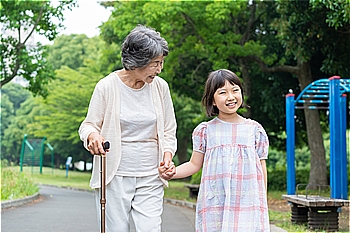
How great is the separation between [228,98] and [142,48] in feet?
2.09

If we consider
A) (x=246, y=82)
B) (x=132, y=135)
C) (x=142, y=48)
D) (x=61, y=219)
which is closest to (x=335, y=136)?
(x=61, y=219)

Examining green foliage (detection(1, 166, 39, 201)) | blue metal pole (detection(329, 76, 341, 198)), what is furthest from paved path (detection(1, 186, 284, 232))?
blue metal pole (detection(329, 76, 341, 198))

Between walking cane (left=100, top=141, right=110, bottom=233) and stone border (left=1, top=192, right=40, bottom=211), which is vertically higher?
walking cane (left=100, top=141, right=110, bottom=233)

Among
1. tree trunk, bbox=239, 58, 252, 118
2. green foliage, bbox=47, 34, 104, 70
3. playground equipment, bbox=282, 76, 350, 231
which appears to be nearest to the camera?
playground equipment, bbox=282, 76, 350, 231

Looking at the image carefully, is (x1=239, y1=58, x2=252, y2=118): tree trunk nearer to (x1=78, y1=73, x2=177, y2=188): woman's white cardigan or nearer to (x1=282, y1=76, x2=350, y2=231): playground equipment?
(x1=282, y1=76, x2=350, y2=231): playground equipment

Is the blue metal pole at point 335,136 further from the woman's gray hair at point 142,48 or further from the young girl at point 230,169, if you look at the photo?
the woman's gray hair at point 142,48

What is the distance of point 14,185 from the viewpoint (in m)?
15.8

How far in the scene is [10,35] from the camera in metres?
17.9

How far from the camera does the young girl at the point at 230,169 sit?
13.0 ft

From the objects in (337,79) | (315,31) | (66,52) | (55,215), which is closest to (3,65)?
(55,215)

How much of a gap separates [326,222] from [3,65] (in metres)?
11.3

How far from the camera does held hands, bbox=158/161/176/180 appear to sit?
12.9 feet

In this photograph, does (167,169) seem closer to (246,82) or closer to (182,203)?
(182,203)

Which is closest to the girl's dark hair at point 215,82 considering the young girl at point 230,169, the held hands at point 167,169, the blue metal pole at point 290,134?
the young girl at point 230,169
